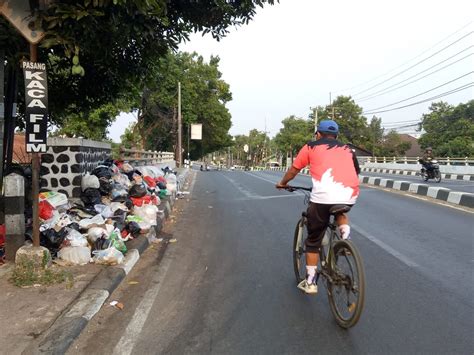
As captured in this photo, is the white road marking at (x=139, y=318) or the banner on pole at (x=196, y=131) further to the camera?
the banner on pole at (x=196, y=131)

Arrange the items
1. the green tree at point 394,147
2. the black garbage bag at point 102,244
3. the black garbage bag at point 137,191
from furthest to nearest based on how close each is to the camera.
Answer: the green tree at point 394,147
the black garbage bag at point 137,191
the black garbage bag at point 102,244

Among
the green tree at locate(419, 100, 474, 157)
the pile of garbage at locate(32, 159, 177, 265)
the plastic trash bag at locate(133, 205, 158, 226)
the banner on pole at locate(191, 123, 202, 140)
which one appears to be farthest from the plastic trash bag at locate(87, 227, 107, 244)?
the green tree at locate(419, 100, 474, 157)

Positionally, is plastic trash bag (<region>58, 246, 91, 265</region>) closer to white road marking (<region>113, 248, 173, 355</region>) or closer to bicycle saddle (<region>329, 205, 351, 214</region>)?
white road marking (<region>113, 248, 173, 355</region>)

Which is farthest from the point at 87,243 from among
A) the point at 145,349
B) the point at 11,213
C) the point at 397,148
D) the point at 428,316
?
the point at 397,148

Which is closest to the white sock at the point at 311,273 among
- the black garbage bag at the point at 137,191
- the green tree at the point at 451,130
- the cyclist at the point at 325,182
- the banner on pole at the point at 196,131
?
the cyclist at the point at 325,182

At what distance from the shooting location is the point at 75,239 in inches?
228

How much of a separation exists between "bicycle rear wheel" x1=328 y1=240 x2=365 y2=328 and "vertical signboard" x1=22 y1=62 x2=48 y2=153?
11.1ft

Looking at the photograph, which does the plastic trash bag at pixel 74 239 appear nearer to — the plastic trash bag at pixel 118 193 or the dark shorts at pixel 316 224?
the plastic trash bag at pixel 118 193

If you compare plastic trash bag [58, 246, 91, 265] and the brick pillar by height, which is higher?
the brick pillar

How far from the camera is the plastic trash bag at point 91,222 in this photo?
6250 mm

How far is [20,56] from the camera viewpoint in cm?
632

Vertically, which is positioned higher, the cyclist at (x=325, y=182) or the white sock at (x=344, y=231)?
the cyclist at (x=325, y=182)

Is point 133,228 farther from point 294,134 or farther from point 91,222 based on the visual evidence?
point 294,134

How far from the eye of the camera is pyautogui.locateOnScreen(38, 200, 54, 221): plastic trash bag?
6008 mm
